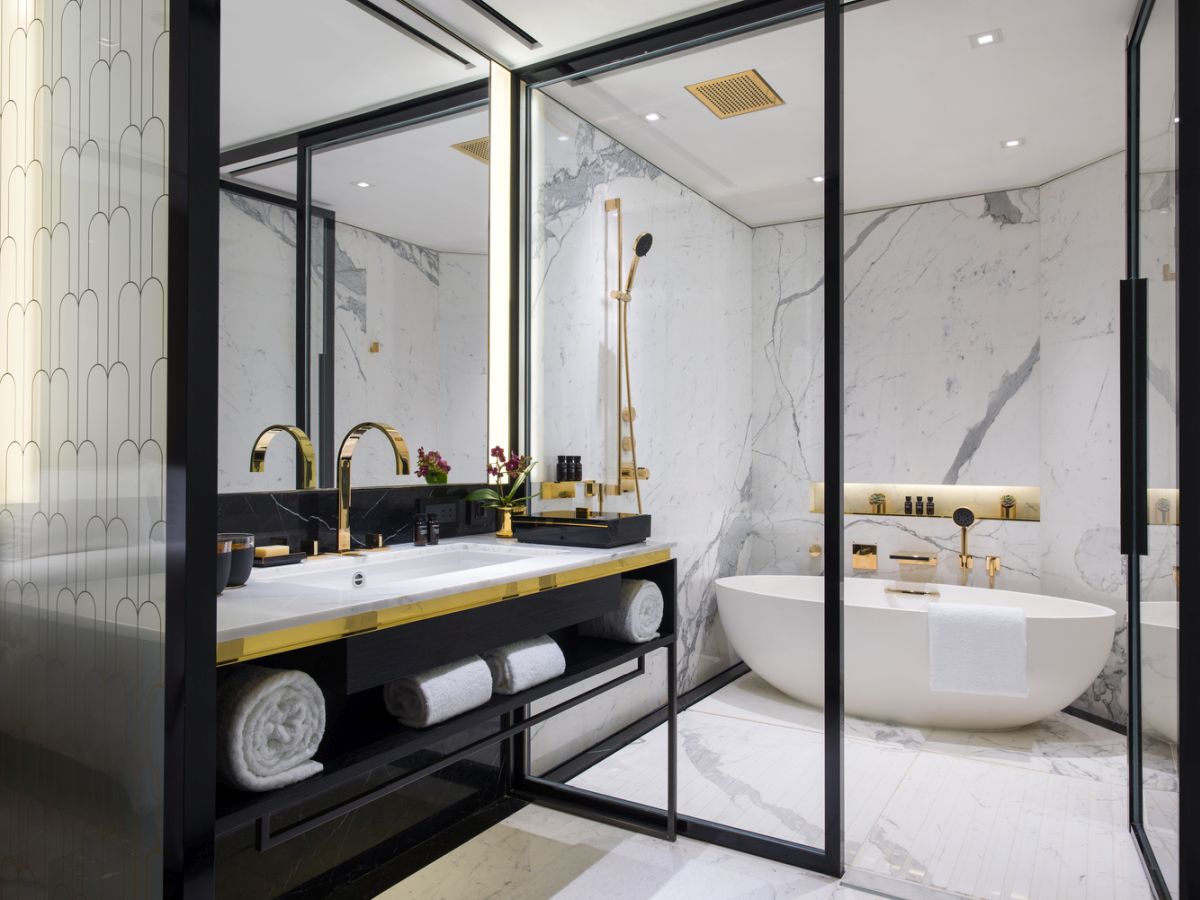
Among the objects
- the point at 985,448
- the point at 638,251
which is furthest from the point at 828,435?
the point at 985,448

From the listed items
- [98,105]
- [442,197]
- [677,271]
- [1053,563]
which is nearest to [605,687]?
[677,271]

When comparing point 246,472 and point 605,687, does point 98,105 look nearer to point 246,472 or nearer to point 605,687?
point 246,472

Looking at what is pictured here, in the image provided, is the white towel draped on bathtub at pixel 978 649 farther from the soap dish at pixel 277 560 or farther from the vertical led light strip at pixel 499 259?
the soap dish at pixel 277 560

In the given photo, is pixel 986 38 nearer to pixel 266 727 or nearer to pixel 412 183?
pixel 412 183

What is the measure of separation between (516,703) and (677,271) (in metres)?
1.51

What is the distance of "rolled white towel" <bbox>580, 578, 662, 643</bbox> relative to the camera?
2439mm

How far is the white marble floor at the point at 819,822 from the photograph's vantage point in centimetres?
226

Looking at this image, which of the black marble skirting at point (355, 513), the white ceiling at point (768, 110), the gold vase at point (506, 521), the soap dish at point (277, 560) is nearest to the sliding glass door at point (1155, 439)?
the white ceiling at point (768, 110)

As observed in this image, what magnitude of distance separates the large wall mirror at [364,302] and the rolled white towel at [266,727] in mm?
747

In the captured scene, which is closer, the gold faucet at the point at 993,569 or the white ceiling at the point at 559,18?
the white ceiling at the point at 559,18

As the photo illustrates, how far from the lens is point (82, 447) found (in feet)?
4.69

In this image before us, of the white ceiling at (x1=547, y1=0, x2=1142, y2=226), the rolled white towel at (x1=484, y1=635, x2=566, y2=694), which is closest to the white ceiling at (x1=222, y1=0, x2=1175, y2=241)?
the white ceiling at (x1=547, y1=0, x2=1142, y2=226)

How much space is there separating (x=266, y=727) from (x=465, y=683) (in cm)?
49

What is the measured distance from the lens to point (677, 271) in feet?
8.95
